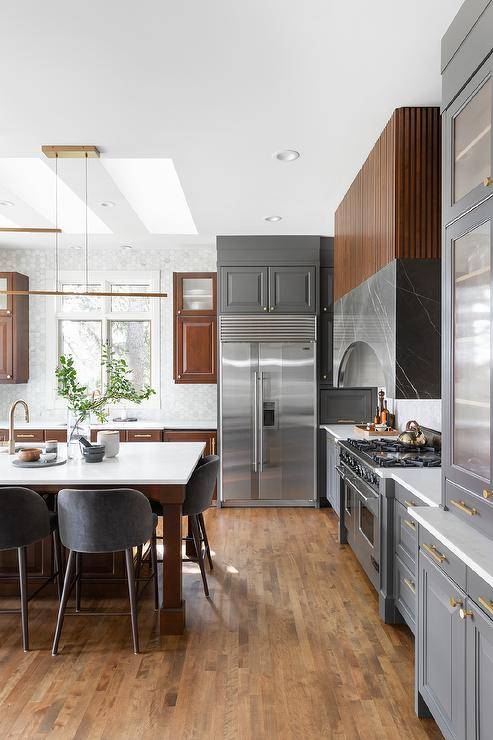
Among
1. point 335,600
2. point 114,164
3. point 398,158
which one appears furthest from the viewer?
point 114,164

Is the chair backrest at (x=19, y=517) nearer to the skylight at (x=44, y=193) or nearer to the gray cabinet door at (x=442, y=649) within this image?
the gray cabinet door at (x=442, y=649)

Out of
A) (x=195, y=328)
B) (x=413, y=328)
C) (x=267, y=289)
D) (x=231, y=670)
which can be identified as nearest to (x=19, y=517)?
(x=231, y=670)

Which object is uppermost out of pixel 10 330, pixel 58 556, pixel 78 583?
pixel 10 330

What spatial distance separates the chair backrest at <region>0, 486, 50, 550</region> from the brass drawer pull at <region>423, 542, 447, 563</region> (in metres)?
1.93

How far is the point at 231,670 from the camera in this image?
8.05 feet

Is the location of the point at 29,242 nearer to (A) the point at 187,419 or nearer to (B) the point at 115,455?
(A) the point at 187,419

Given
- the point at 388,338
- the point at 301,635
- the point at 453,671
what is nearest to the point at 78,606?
the point at 301,635

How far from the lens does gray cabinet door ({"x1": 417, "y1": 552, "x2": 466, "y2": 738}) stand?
1.64 meters

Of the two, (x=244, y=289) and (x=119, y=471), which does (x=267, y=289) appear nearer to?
(x=244, y=289)

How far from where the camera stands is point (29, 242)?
5625 millimetres

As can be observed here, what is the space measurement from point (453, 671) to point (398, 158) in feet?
7.67

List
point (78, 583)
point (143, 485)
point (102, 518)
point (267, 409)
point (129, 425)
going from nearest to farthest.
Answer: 1. point (102, 518)
2. point (143, 485)
3. point (78, 583)
4. point (267, 409)
5. point (129, 425)

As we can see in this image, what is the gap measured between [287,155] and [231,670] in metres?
2.93

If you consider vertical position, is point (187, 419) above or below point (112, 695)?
above
